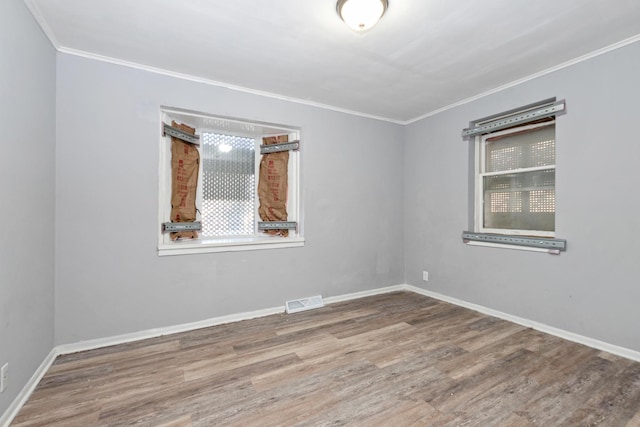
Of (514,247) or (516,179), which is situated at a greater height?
(516,179)

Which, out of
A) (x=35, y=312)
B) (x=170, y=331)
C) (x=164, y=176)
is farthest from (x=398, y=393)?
(x=164, y=176)

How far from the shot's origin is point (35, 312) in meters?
1.95

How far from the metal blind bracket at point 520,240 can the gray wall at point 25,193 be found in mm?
3924

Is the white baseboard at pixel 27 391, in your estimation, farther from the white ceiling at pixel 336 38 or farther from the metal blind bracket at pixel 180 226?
the white ceiling at pixel 336 38

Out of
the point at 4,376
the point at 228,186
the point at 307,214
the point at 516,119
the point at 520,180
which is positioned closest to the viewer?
the point at 4,376

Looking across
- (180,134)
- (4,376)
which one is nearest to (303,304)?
(180,134)

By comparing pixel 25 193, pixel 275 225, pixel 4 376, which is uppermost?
pixel 25 193

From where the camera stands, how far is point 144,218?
261cm

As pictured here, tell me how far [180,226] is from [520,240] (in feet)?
11.2

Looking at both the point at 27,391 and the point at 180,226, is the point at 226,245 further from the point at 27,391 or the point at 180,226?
the point at 27,391

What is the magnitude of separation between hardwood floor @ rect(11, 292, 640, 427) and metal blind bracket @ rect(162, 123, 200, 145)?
1.91m

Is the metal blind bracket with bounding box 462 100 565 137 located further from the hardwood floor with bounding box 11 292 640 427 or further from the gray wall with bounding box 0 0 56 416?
the gray wall with bounding box 0 0 56 416

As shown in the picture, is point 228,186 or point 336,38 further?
point 228,186

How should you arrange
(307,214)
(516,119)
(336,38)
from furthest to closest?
(307,214), (516,119), (336,38)
